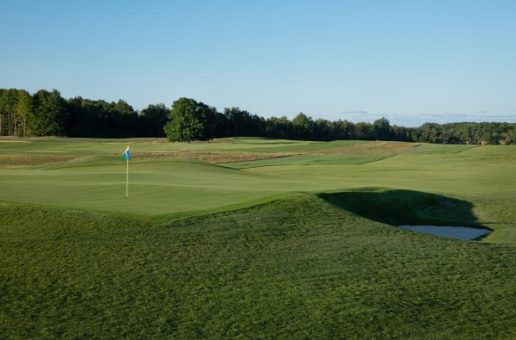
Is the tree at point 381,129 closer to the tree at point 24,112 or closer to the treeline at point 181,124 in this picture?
the treeline at point 181,124

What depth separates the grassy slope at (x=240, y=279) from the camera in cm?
980

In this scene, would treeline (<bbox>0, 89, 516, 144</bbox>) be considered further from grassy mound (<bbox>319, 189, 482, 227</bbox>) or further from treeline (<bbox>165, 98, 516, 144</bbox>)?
grassy mound (<bbox>319, 189, 482, 227</bbox>)

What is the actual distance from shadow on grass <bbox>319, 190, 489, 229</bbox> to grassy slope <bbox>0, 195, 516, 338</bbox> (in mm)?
5784

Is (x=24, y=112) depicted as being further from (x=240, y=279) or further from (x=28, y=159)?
(x=240, y=279)

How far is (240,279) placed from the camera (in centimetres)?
1208

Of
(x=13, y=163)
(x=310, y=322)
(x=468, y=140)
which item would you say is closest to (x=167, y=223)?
(x=310, y=322)

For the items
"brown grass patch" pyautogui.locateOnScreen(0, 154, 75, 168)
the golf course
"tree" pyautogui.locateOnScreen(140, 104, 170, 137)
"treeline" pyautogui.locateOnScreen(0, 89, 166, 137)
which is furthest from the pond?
"tree" pyautogui.locateOnScreen(140, 104, 170, 137)

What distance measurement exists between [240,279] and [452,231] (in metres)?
13.1

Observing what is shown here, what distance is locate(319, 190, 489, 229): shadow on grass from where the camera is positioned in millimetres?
23377

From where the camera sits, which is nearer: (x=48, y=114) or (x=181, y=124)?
(x=181, y=124)

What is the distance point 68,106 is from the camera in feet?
378

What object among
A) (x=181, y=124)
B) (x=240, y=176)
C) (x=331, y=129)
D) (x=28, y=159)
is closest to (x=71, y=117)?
(x=181, y=124)

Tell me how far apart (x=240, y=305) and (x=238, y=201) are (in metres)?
9.37

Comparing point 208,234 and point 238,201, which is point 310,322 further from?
point 238,201
